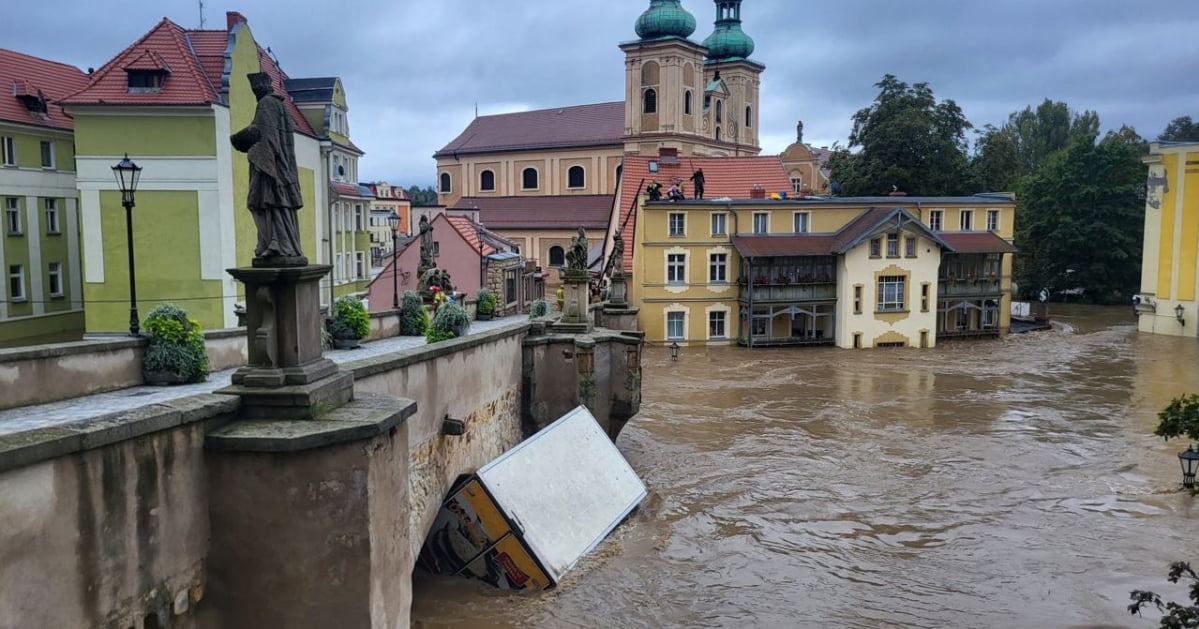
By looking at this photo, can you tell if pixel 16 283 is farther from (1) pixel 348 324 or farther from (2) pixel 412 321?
(1) pixel 348 324

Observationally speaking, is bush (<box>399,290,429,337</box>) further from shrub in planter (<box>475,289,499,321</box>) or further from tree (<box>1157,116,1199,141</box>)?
tree (<box>1157,116,1199,141</box>)

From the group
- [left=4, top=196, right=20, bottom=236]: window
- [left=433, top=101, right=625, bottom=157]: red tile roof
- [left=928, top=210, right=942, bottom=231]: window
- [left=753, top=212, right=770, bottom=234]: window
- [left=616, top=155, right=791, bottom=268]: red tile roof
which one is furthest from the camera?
[left=433, top=101, right=625, bottom=157]: red tile roof

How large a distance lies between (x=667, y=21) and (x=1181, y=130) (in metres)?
69.4

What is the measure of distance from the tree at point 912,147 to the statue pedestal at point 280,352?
5757cm

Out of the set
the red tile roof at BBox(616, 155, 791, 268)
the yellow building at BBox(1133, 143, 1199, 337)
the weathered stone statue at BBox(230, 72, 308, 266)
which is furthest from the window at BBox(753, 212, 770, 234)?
the weathered stone statue at BBox(230, 72, 308, 266)

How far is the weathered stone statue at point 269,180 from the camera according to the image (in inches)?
300

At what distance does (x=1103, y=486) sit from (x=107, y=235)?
85.8ft

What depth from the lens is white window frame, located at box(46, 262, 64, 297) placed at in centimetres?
2810

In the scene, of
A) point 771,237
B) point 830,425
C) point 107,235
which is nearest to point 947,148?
point 771,237

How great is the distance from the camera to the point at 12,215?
26.3m

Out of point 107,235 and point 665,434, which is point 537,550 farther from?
point 107,235

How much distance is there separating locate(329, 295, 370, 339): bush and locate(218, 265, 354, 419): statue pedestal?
853cm

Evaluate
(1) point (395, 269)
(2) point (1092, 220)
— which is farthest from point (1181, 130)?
(1) point (395, 269)

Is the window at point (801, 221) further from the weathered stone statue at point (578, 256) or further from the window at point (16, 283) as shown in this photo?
the window at point (16, 283)
